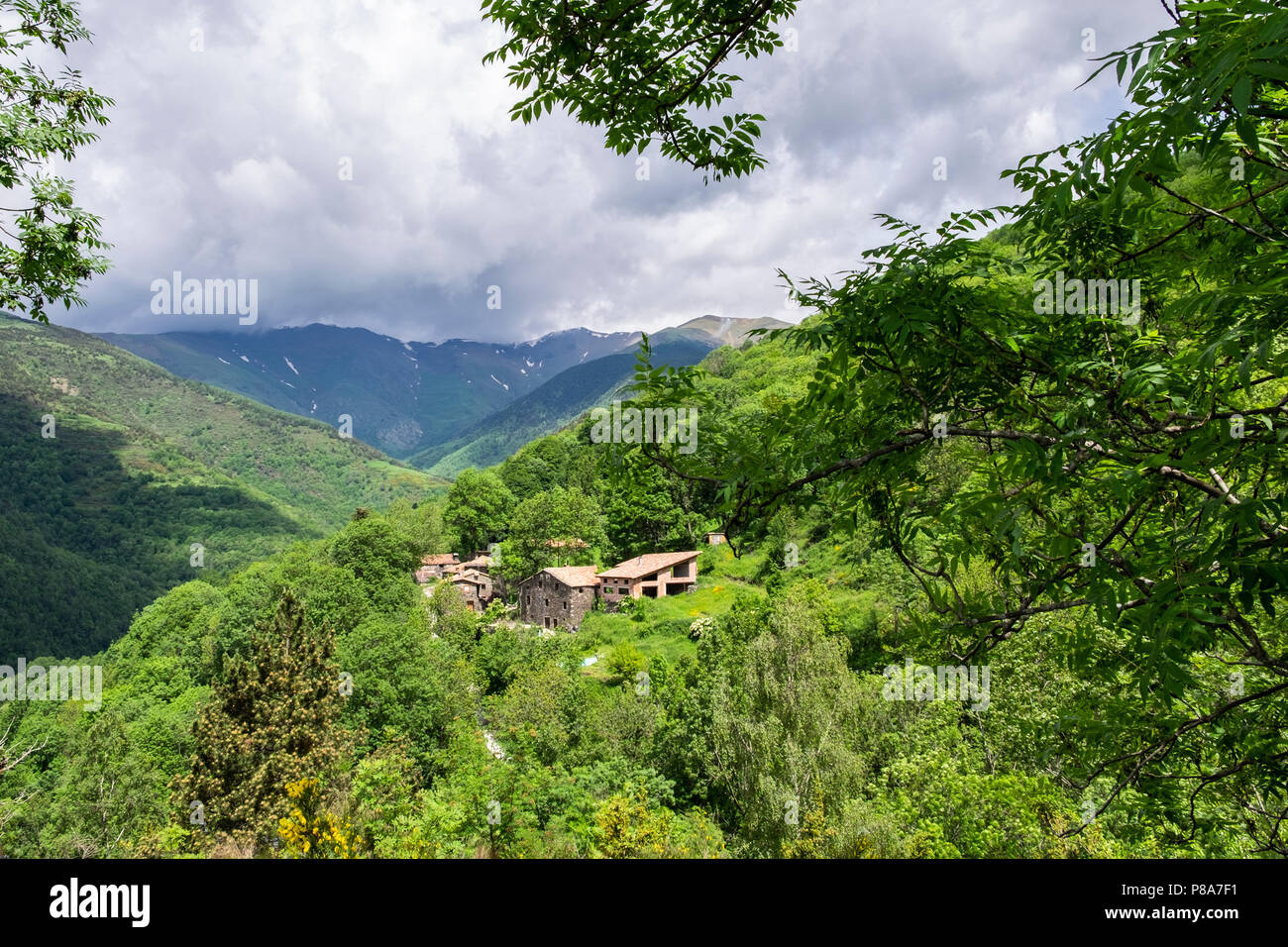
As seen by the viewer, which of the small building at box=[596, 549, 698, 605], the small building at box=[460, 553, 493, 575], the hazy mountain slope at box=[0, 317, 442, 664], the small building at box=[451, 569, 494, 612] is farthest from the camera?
the hazy mountain slope at box=[0, 317, 442, 664]

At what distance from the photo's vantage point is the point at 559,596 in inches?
1796

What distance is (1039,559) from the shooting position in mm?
3480

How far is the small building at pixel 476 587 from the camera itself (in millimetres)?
55750

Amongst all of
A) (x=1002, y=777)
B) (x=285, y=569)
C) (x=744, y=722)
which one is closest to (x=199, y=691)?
(x=285, y=569)

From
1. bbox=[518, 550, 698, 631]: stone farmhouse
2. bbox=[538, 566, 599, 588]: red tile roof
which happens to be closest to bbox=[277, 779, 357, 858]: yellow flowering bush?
bbox=[518, 550, 698, 631]: stone farmhouse

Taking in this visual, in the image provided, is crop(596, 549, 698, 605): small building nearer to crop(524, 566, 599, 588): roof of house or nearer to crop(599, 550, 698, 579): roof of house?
crop(599, 550, 698, 579): roof of house

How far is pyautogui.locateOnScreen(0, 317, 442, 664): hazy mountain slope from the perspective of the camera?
96812mm

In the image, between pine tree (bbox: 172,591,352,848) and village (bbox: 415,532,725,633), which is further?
village (bbox: 415,532,725,633)

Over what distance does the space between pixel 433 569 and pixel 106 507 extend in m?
117

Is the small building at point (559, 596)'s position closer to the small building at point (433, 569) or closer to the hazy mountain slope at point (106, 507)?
the small building at point (433, 569)

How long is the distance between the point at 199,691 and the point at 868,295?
46268mm

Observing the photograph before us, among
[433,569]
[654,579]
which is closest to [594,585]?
[654,579]

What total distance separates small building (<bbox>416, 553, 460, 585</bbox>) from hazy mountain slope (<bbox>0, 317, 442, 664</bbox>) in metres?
45.4

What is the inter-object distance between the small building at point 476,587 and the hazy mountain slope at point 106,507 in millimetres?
53050
